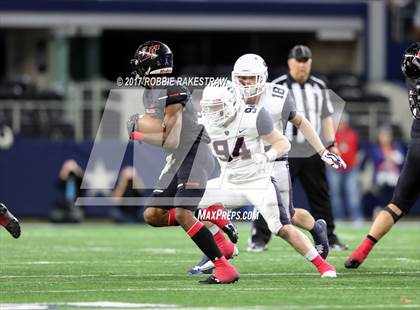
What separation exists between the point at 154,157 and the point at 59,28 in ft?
19.6

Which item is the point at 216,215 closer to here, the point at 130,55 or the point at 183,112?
the point at 183,112

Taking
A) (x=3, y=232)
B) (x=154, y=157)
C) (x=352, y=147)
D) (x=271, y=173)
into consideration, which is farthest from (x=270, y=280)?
(x=352, y=147)

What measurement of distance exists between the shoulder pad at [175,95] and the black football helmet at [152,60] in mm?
200

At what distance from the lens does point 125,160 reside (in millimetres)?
17281

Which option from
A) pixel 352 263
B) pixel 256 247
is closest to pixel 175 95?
pixel 352 263

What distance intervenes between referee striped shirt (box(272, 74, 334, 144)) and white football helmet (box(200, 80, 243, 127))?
2738 millimetres

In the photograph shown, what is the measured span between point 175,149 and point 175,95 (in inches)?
17.9

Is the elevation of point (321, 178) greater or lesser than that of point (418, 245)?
greater

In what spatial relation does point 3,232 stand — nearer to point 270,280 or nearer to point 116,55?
point 270,280

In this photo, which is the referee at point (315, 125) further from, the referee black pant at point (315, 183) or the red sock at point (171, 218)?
the red sock at point (171, 218)

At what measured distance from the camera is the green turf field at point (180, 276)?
700 cm

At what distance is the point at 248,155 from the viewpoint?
27.3ft

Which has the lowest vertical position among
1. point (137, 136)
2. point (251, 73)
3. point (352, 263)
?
point (352, 263)

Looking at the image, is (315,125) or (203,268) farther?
(315,125)
